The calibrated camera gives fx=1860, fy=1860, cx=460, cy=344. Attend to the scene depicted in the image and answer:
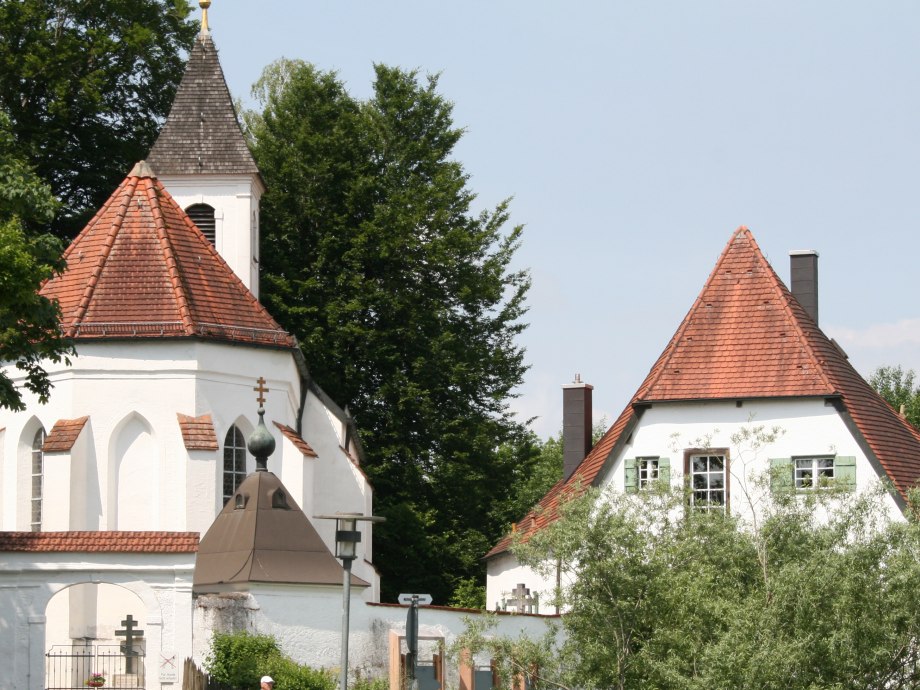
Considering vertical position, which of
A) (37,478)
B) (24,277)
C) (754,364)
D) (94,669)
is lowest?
(94,669)

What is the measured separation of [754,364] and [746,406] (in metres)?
0.81

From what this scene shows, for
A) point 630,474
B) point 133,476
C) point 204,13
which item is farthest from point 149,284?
point 204,13

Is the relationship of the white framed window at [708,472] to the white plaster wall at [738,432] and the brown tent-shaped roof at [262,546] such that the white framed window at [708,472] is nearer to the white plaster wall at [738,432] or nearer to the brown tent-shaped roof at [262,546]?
the white plaster wall at [738,432]

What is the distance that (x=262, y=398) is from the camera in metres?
33.8

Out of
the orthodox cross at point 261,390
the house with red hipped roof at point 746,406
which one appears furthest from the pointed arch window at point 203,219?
the house with red hipped roof at point 746,406

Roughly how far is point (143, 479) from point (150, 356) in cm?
225

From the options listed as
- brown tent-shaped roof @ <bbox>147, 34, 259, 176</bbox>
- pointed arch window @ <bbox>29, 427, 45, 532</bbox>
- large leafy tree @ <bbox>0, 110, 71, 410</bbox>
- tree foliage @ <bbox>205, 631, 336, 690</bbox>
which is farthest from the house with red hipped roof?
brown tent-shaped roof @ <bbox>147, 34, 259, 176</bbox>

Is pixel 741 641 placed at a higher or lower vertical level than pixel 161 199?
lower

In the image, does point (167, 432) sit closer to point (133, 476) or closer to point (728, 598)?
point (133, 476)

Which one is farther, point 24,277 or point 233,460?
point 233,460

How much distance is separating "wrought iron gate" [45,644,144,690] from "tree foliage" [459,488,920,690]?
4559mm

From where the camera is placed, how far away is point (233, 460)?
34844mm

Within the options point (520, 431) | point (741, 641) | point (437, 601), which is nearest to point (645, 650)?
point (741, 641)

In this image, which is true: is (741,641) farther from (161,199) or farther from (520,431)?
(520,431)
